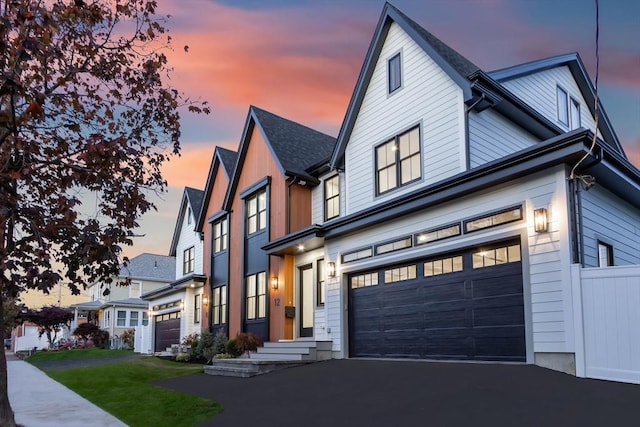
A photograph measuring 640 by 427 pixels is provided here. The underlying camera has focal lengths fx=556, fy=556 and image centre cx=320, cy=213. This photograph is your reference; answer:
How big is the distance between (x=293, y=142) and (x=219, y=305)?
7.63 metres

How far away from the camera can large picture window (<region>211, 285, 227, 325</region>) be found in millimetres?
22594

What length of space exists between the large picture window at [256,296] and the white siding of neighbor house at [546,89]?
1008 cm

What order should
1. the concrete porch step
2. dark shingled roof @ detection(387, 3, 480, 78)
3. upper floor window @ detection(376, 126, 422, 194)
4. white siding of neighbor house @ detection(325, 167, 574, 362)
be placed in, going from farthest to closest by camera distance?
upper floor window @ detection(376, 126, 422, 194), the concrete porch step, dark shingled roof @ detection(387, 3, 480, 78), white siding of neighbor house @ detection(325, 167, 574, 362)

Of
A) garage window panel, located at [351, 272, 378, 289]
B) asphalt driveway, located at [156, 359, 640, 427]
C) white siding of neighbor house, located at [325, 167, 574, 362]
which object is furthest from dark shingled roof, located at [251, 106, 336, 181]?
asphalt driveway, located at [156, 359, 640, 427]

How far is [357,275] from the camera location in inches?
575

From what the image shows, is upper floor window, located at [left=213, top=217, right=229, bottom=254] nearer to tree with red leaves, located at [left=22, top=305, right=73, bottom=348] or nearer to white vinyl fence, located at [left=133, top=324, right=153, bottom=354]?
white vinyl fence, located at [left=133, top=324, right=153, bottom=354]

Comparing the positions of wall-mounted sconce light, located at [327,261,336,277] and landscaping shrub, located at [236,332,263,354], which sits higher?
wall-mounted sconce light, located at [327,261,336,277]

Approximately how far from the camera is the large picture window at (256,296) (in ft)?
63.4

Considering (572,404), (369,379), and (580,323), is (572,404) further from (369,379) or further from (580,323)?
(369,379)

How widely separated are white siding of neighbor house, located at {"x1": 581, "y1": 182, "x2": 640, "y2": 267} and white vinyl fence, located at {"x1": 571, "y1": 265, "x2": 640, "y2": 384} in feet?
2.93

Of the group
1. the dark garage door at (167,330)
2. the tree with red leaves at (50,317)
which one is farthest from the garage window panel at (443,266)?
the tree with red leaves at (50,317)

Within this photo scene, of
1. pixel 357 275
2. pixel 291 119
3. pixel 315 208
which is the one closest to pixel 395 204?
pixel 357 275

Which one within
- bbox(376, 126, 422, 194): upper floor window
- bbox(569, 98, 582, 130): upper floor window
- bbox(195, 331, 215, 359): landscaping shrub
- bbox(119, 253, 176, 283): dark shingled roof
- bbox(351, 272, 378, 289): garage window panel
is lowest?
bbox(195, 331, 215, 359): landscaping shrub

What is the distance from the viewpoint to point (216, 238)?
2431 cm
